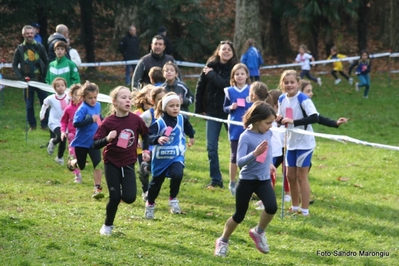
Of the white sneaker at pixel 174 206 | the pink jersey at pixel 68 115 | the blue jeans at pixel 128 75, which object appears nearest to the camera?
the white sneaker at pixel 174 206

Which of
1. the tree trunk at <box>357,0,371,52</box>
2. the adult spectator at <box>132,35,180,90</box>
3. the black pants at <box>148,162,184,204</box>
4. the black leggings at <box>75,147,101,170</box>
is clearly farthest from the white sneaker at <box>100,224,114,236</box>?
the tree trunk at <box>357,0,371,52</box>

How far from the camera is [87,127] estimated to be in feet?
35.9

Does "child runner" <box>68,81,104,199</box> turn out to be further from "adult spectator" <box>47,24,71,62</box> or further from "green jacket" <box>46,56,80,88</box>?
"adult spectator" <box>47,24,71,62</box>

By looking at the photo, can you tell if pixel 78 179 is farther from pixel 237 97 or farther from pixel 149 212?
pixel 237 97

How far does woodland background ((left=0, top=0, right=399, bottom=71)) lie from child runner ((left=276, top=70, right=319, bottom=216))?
1704cm

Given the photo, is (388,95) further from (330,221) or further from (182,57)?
(330,221)

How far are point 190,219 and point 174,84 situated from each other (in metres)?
2.27

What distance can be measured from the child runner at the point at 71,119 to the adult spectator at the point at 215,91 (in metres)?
1.84

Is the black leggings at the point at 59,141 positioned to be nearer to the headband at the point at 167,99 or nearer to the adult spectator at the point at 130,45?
the headband at the point at 167,99

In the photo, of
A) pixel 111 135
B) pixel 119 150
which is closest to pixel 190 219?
pixel 119 150

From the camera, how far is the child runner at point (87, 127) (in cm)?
1062

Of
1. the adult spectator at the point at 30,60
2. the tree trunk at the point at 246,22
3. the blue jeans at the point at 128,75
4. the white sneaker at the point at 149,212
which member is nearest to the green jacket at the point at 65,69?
the adult spectator at the point at 30,60

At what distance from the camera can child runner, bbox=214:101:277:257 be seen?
25.5 ft

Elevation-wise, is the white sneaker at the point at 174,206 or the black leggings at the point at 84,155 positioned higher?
the black leggings at the point at 84,155
